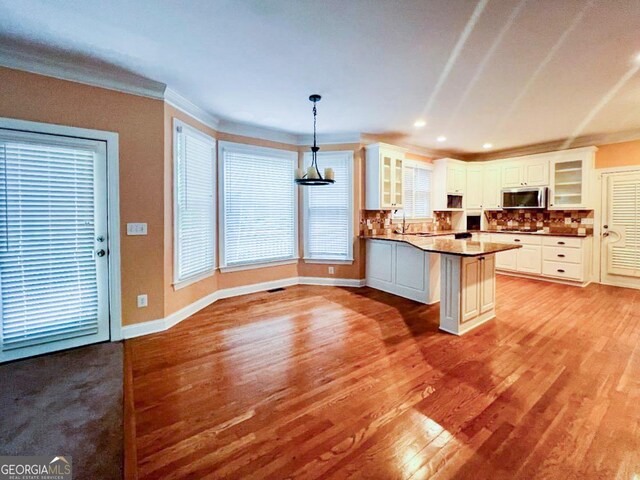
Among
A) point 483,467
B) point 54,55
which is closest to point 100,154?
point 54,55

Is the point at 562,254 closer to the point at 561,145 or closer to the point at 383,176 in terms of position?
the point at 561,145

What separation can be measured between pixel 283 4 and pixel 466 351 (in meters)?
3.12

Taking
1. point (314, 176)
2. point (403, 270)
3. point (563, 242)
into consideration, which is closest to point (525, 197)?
point (563, 242)

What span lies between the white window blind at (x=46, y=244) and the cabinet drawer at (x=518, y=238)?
663 centimetres

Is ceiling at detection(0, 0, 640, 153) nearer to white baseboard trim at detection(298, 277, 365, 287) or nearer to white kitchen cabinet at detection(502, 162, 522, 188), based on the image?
white kitchen cabinet at detection(502, 162, 522, 188)

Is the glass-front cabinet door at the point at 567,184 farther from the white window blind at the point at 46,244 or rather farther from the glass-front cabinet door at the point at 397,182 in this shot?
the white window blind at the point at 46,244

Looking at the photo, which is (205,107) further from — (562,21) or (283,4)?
(562,21)

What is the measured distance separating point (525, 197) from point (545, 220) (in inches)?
25.4

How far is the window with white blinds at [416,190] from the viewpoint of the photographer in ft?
19.2

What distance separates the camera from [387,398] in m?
2.06

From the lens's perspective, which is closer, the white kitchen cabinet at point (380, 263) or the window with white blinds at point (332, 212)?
the white kitchen cabinet at point (380, 263)

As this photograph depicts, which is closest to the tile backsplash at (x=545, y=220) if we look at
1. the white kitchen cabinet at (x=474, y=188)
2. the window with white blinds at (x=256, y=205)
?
the white kitchen cabinet at (x=474, y=188)

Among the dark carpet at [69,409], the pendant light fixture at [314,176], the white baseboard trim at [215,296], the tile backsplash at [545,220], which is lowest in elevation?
the dark carpet at [69,409]

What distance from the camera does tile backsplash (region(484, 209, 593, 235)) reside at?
5.45 metres
